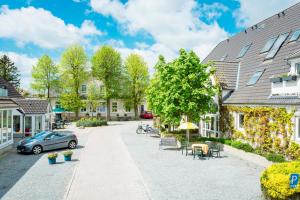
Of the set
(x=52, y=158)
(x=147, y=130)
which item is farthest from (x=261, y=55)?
(x=52, y=158)

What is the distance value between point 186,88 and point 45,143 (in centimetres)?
1144

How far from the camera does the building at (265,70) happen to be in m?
18.4

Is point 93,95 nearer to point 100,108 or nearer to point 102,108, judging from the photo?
point 100,108

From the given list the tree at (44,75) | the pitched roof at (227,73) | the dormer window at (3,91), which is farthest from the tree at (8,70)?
the pitched roof at (227,73)

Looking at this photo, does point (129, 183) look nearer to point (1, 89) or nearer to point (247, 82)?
point (247, 82)

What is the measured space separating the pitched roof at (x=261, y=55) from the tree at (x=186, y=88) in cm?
231

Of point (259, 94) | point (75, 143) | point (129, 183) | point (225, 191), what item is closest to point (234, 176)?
point (225, 191)

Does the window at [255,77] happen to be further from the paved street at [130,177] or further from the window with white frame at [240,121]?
the paved street at [130,177]

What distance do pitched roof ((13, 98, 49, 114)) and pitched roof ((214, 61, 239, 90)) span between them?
18458 mm

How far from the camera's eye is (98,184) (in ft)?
43.7

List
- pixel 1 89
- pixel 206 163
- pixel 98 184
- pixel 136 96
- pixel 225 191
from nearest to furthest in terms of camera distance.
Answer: pixel 225 191 → pixel 98 184 → pixel 206 163 → pixel 1 89 → pixel 136 96

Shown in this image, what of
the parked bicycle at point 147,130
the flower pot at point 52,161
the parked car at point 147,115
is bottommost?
the flower pot at point 52,161

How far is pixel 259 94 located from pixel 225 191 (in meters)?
11.0

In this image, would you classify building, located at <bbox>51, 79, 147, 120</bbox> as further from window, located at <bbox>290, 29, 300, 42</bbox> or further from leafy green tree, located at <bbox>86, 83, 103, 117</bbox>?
window, located at <bbox>290, 29, 300, 42</bbox>
